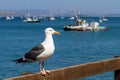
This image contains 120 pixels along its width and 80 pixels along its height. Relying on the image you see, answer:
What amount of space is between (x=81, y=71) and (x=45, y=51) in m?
0.65

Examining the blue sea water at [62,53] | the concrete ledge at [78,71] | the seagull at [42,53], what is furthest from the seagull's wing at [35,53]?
the blue sea water at [62,53]

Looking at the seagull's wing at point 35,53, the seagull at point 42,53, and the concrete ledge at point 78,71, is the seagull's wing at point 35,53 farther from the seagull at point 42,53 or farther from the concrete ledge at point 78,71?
the concrete ledge at point 78,71

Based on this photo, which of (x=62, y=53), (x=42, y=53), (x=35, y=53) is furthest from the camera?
(x=62, y=53)

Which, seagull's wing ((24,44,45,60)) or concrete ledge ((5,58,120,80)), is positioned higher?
seagull's wing ((24,44,45,60))

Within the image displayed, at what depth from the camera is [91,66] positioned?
287 inches

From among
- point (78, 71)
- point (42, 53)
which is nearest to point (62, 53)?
point (78, 71)

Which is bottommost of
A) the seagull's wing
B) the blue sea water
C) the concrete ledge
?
the blue sea water

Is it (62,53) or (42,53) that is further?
(62,53)

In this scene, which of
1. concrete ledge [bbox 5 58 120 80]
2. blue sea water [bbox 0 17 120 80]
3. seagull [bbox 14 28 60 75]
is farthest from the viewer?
blue sea water [bbox 0 17 120 80]

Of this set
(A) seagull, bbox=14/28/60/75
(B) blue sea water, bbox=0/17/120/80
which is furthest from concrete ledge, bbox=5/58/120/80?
(B) blue sea water, bbox=0/17/120/80

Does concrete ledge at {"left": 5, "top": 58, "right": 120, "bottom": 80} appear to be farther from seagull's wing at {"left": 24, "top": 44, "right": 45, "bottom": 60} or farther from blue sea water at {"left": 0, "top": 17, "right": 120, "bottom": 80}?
blue sea water at {"left": 0, "top": 17, "right": 120, "bottom": 80}

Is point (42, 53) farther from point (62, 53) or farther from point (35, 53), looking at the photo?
point (62, 53)

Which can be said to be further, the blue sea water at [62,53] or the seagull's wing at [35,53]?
the blue sea water at [62,53]


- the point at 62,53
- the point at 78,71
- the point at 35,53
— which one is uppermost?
the point at 35,53
